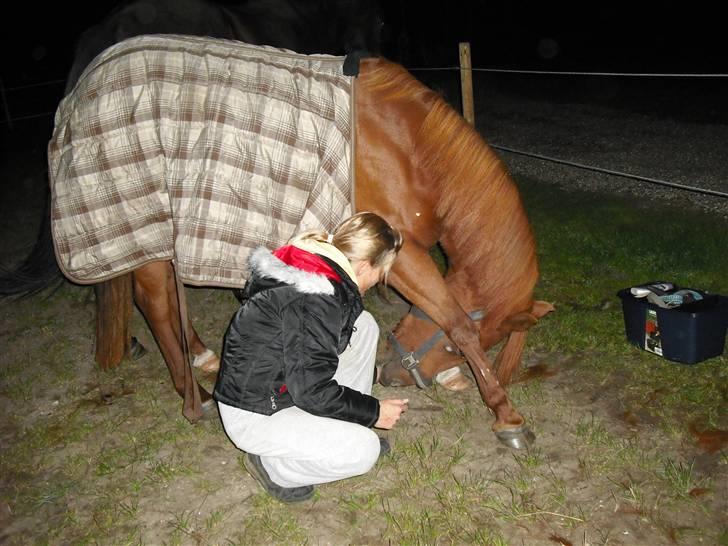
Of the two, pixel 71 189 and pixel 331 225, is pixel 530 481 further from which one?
pixel 71 189

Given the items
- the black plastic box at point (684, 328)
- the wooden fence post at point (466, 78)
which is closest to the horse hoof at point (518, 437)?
the black plastic box at point (684, 328)

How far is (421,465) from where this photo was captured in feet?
7.77

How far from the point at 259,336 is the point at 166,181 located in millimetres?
963

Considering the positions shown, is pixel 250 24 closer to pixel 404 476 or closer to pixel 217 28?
pixel 217 28

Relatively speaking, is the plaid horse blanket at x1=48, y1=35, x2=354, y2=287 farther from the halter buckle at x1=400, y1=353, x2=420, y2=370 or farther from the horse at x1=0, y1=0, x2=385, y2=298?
the halter buckle at x1=400, y1=353, x2=420, y2=370

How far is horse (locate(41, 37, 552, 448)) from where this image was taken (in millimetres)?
2418

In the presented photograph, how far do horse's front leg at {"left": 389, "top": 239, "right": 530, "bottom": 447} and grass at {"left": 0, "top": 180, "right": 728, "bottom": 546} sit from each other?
0.13 m

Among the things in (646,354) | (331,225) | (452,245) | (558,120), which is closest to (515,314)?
(452,245)

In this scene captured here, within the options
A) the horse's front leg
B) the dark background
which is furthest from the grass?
the dark background

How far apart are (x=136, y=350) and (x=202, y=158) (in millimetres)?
1568

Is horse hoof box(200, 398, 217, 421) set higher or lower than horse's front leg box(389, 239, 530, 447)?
lower

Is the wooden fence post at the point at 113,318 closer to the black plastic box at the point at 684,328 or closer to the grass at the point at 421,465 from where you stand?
the grass at the point at 421,465

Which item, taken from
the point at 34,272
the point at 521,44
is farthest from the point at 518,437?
the point at 521,44

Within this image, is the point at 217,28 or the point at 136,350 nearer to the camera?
the point at 136,350
